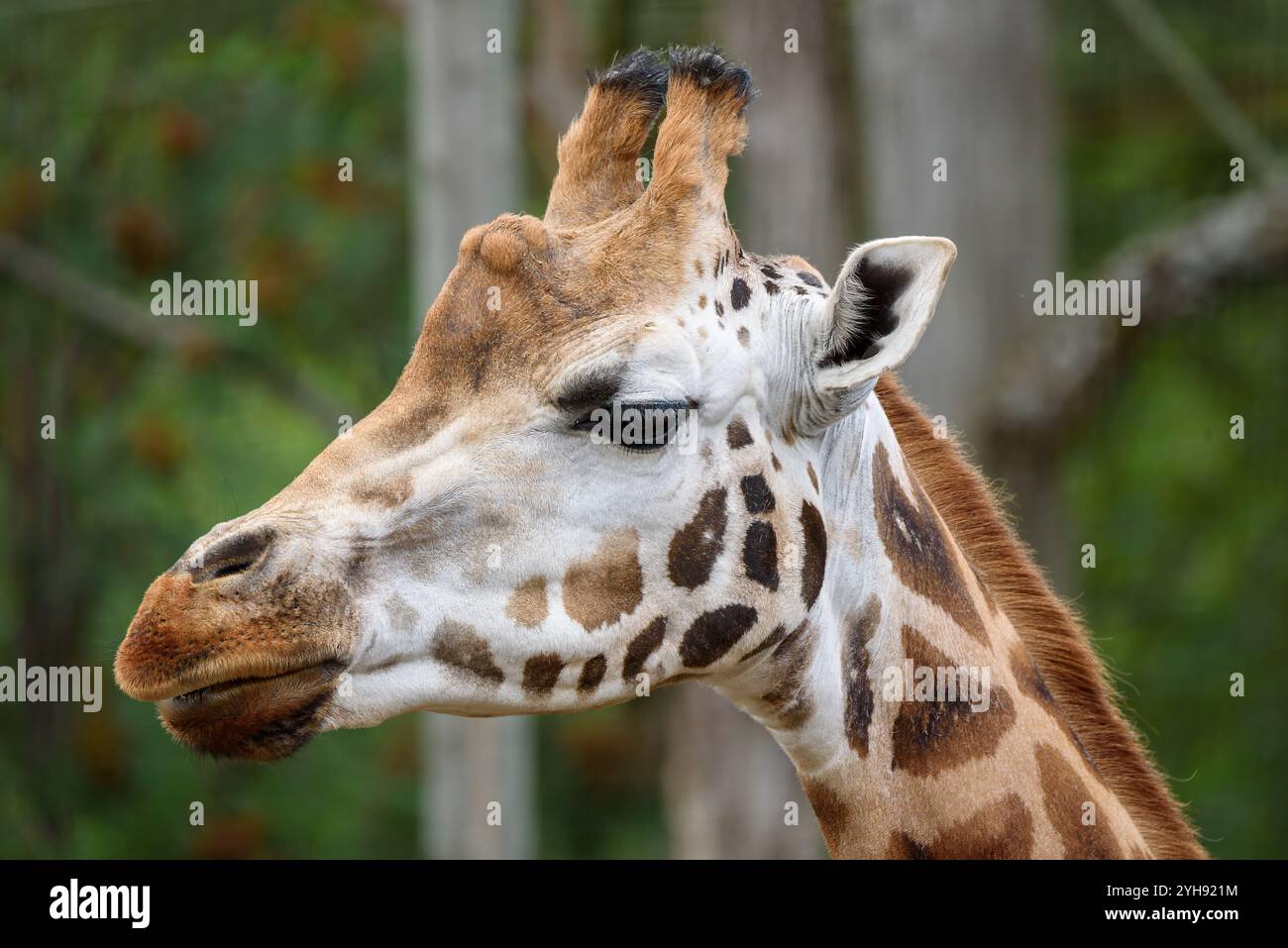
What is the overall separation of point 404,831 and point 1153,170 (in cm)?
1139

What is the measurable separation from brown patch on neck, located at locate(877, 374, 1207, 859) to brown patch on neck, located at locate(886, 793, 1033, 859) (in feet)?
2.06

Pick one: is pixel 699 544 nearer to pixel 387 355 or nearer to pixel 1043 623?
pixel 1043 623

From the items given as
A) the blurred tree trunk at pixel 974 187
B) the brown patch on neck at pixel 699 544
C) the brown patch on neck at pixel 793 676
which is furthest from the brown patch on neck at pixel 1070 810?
the blurred tree trunk at pixel 974 187

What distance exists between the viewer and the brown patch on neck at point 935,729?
4230 mm

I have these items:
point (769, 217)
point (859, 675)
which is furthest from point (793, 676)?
point (769, 217)

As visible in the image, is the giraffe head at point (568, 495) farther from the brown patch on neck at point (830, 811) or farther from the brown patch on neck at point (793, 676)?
the brown patch on neck at point (830, 811)

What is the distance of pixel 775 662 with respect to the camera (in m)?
4.15

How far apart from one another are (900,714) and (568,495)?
1150mm

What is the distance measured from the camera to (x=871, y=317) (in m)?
4.14

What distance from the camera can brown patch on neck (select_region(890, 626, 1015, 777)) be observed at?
13.9 ft

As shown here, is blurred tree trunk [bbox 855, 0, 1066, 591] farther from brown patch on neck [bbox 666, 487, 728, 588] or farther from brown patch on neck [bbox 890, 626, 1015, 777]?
brown patch on neck [bbox 666, 487, 728, 588]

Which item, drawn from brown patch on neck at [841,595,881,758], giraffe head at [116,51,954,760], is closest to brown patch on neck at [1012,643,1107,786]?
brown patch on neck at [841,595,881,758]
